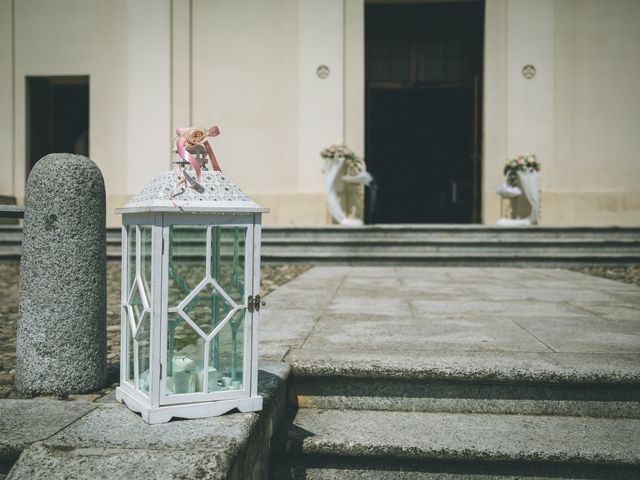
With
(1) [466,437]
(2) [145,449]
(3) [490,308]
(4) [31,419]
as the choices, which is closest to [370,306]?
(3) [490,308]

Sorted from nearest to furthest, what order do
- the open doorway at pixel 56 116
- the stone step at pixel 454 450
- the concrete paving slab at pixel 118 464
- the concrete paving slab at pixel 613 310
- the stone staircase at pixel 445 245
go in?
the concrete paving slab at pixel 118 464 → the stone step at pixel 454 450 → the concrete paving slab at pixel 613 310 → the stone staircase at pixel 445 245 → the open doorway at pixel 56 116

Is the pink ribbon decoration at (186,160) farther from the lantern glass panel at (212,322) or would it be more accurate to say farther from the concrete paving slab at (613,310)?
the concrete paving slab at (613,310)

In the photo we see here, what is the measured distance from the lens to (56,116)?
1241cm

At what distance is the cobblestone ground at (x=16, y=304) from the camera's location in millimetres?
2955

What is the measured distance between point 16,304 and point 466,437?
4.21m

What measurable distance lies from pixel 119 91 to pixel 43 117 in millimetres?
1812

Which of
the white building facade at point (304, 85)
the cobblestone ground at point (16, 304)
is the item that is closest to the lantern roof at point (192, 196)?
the cobblestone ground at point (16, 304)

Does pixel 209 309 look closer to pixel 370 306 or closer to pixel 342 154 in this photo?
pixel 370 306

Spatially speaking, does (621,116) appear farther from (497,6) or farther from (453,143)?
(453,143)

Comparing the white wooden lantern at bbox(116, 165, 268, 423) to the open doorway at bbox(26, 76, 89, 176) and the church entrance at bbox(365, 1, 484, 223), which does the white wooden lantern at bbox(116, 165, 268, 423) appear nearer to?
the church entrance at bbox(365, 1, 484, 223)

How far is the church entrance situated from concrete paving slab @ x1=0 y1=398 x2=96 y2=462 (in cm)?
980

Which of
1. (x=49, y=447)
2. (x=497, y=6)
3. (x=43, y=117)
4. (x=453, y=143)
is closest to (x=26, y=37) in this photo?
(x=43, y=117)

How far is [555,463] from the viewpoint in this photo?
83.2 inches

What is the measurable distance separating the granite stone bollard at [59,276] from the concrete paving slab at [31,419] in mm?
149
